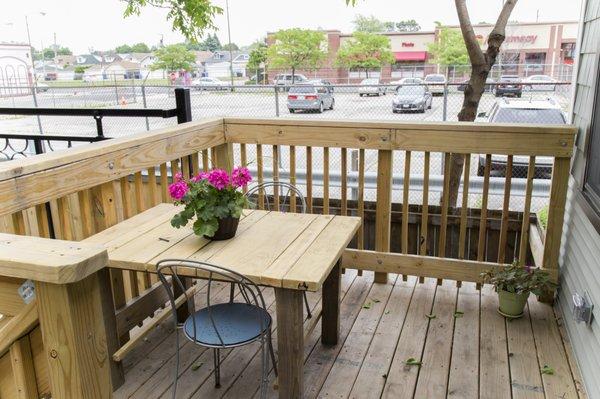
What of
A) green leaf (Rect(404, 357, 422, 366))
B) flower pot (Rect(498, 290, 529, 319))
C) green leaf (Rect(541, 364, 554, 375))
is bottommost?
green leaf (Rect(404, 357, 422, 366))

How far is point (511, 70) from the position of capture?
60.2 ft

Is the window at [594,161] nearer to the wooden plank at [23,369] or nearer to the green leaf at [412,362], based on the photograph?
the green leaf at [412,362]

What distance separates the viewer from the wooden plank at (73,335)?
2.93 ft

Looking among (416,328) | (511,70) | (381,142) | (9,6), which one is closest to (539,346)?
(416,328)

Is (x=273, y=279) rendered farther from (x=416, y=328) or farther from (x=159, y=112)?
(x=159, y=112)

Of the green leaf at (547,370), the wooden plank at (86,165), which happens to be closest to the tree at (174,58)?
the wooden plank at (86,165)

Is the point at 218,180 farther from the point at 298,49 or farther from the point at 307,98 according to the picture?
the point at 298,49

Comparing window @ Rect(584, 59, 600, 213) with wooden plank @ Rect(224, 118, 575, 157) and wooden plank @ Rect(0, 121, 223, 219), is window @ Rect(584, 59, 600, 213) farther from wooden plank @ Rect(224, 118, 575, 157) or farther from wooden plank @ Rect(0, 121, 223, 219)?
wooden plank @ Rect(0, 121, 223, 219)

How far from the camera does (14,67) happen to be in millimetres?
12562

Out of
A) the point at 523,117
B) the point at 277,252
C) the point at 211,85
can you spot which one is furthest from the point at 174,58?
the point at 277,252

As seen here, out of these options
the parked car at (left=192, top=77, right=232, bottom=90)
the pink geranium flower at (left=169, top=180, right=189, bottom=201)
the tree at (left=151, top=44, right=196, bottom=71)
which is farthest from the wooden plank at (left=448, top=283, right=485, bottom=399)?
the tree at (left=151, top=44, right=196, bottom=71)

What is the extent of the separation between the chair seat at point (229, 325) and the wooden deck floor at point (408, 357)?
0.42m

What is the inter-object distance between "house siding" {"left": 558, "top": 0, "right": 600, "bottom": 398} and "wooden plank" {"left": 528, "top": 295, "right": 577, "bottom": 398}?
71 mm

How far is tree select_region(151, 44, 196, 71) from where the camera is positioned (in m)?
19.6
